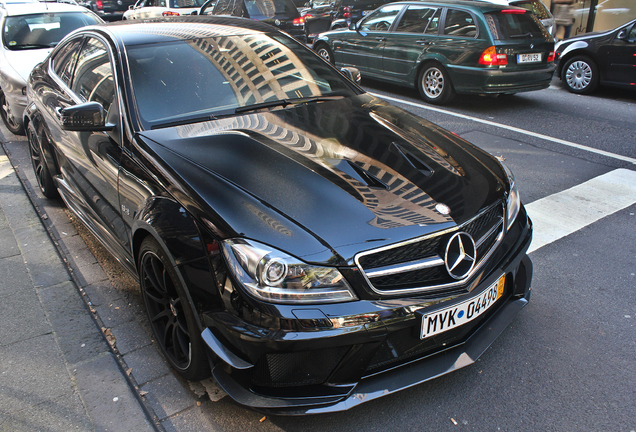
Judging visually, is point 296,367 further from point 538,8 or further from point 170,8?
point 170,8

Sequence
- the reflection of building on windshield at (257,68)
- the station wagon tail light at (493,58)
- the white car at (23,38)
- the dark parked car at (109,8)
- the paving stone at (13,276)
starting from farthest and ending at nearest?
the dark parked car at (109,8)
the station wagon tail light at (493,58)
the white car at (23,38)
the paving stone at (13,276)
the reflection of building on windshield at (257,68)

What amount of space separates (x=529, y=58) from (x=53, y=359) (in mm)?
7626

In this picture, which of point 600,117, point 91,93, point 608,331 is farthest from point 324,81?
point 600,117

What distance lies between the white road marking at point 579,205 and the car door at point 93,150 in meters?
3.00

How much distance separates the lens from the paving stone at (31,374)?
2.70 meters

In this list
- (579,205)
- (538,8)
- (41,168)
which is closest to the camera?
(579,205)

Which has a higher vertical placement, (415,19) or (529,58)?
(415,19)

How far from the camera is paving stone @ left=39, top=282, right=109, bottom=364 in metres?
3.05

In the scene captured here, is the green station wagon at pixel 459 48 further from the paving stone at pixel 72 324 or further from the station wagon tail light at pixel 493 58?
the paving stone at pixel 72 324

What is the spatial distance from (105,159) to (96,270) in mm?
1080

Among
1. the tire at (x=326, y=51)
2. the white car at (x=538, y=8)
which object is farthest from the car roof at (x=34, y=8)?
the white car at (x=538, y=8)

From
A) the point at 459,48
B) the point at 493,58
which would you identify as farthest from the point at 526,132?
the point at 459,48

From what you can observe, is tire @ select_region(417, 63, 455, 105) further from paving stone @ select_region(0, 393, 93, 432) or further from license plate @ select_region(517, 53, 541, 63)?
paving stone @ select_region(0, 393, 93, 432)

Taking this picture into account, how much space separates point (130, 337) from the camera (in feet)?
10.4
